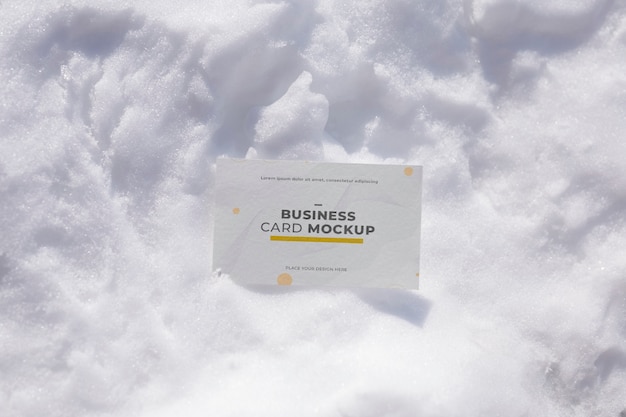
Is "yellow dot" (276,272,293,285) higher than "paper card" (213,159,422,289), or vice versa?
"paper card" (213,159,422,289)

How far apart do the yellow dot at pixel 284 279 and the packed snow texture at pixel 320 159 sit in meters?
0.02

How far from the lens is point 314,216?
921mm

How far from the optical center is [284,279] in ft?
3.01

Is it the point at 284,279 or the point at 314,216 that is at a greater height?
the point at 314,216

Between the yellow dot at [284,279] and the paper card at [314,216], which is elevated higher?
the paper card at [314,216]

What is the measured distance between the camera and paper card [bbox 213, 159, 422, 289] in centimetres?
92

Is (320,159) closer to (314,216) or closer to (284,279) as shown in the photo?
(314,216)

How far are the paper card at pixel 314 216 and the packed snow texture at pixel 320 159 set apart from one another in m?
0.03

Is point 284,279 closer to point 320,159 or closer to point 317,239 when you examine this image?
point 317,239

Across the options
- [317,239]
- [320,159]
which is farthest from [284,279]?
[320,159]

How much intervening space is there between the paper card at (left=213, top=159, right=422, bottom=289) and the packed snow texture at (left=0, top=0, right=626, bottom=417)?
1.3 inches

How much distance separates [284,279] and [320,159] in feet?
0.70

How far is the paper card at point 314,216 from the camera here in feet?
3.01

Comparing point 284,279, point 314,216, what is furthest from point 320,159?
point 284,279
